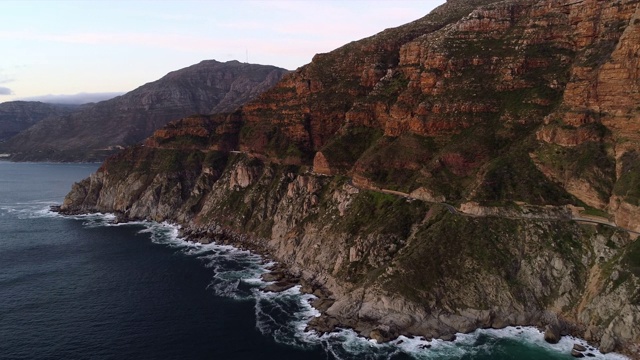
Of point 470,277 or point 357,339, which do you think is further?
point 470,277

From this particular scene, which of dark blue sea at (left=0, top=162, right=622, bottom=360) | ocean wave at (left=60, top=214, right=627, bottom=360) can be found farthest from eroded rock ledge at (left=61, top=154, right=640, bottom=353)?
dark blue sea at (left=0, top=162, right=622, bottom=360)

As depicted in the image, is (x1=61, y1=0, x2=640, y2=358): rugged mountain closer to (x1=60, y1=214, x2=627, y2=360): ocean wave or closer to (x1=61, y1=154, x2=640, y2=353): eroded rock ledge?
(x1=61, y1=154, x2=640, y2=353): eroded rock ledge

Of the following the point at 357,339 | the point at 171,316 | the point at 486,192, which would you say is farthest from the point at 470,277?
the point at 171,316

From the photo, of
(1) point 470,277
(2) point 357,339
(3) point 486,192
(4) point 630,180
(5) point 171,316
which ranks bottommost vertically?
(2) point 357,339

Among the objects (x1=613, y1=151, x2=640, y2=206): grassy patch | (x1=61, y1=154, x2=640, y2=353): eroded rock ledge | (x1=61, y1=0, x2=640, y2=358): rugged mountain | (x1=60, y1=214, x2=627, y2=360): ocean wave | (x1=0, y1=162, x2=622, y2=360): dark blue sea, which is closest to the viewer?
(x1=60, y1=214, x2=627, y2=360): ocean wave

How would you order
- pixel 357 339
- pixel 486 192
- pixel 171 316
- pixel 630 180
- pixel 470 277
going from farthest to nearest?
pixel 486 192 < pixel 171 316 < pixel 470 277 < pixel 630 180 < pixel 357 339

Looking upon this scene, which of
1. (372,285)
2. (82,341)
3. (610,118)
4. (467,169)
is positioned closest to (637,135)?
(610,118)

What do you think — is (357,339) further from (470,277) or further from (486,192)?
(486,192)
